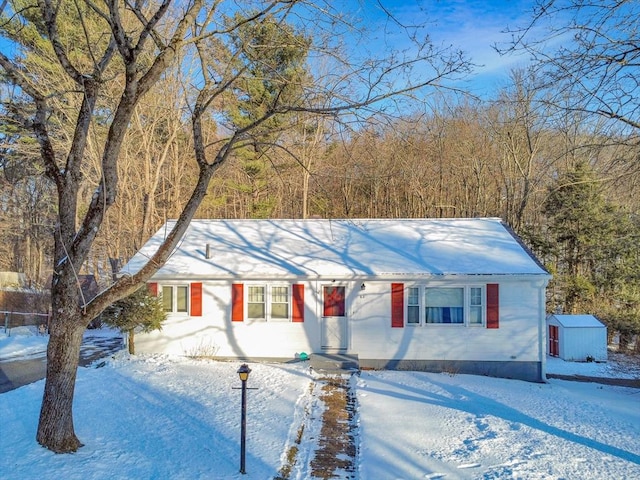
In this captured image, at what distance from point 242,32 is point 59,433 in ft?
18.0

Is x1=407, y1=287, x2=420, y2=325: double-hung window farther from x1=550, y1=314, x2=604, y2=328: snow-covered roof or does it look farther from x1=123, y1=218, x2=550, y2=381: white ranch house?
x1=550, y1=314, x2=604, y2=328: snow-covered roof

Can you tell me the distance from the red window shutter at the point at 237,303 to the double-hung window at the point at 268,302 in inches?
7.0

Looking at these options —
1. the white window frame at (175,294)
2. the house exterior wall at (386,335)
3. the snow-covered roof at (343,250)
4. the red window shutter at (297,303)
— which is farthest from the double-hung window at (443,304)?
the white window frame at (175,294)

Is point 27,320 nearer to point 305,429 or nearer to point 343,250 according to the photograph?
point 343,250

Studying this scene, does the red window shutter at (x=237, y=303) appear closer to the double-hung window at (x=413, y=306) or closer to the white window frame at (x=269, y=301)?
the white window frame at (x=269, y=301)

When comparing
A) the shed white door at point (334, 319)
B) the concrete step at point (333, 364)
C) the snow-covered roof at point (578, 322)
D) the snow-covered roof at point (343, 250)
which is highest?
the snow-covered roof at point (343, 250)

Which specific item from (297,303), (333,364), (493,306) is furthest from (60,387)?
(493,306)

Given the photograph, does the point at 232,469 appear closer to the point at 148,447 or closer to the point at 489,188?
the point at 148,447

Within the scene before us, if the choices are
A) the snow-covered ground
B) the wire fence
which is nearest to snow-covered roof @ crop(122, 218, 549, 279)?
the snow-covered ground

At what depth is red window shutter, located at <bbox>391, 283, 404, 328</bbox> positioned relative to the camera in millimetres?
11648

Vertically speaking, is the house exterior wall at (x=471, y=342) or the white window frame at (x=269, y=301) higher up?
the white window frame at (x=269, y=301)

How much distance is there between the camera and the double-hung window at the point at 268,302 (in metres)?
11.9

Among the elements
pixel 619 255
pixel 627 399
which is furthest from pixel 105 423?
pixel 619 255

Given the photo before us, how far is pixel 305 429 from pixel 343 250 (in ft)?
22.5
